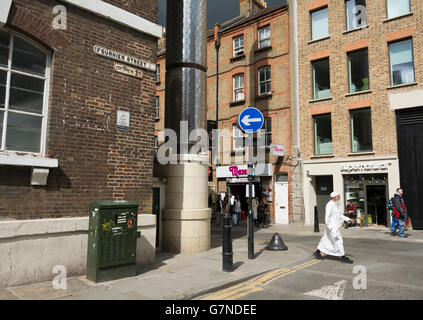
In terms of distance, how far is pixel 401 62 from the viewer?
1606 cm

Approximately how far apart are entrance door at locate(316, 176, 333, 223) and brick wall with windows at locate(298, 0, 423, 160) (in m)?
1.50

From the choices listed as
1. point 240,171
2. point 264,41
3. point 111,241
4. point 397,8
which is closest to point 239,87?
point 264,41

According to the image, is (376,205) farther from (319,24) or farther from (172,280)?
(172,280)

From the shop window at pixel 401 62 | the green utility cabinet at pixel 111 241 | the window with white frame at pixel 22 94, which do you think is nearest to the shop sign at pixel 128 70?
the window with white frame at pixel 22 94

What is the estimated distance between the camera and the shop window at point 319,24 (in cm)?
1887

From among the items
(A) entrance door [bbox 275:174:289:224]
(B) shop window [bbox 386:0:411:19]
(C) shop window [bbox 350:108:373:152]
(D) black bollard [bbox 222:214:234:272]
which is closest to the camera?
(D) black bollard [bbox 222:214:234:272]

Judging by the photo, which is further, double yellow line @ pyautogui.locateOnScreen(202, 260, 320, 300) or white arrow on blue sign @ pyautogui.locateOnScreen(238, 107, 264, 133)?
white arrow on blue sign @ pyautogui.locateOnScreen(238, 107, 264, 133)

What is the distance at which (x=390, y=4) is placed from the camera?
16.6 meters

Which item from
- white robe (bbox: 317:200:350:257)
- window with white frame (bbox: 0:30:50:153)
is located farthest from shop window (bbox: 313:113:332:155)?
window with white frame (bbox: 0:30:50:153)

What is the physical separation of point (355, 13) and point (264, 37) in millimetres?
5633

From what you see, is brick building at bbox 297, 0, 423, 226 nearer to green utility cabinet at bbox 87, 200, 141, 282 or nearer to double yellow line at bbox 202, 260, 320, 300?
double yellow line at bbox 202, 260, 320, 300

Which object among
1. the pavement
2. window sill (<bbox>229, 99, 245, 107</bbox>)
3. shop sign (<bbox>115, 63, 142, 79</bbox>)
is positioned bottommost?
the pavement

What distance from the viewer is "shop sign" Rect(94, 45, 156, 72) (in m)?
7.09
